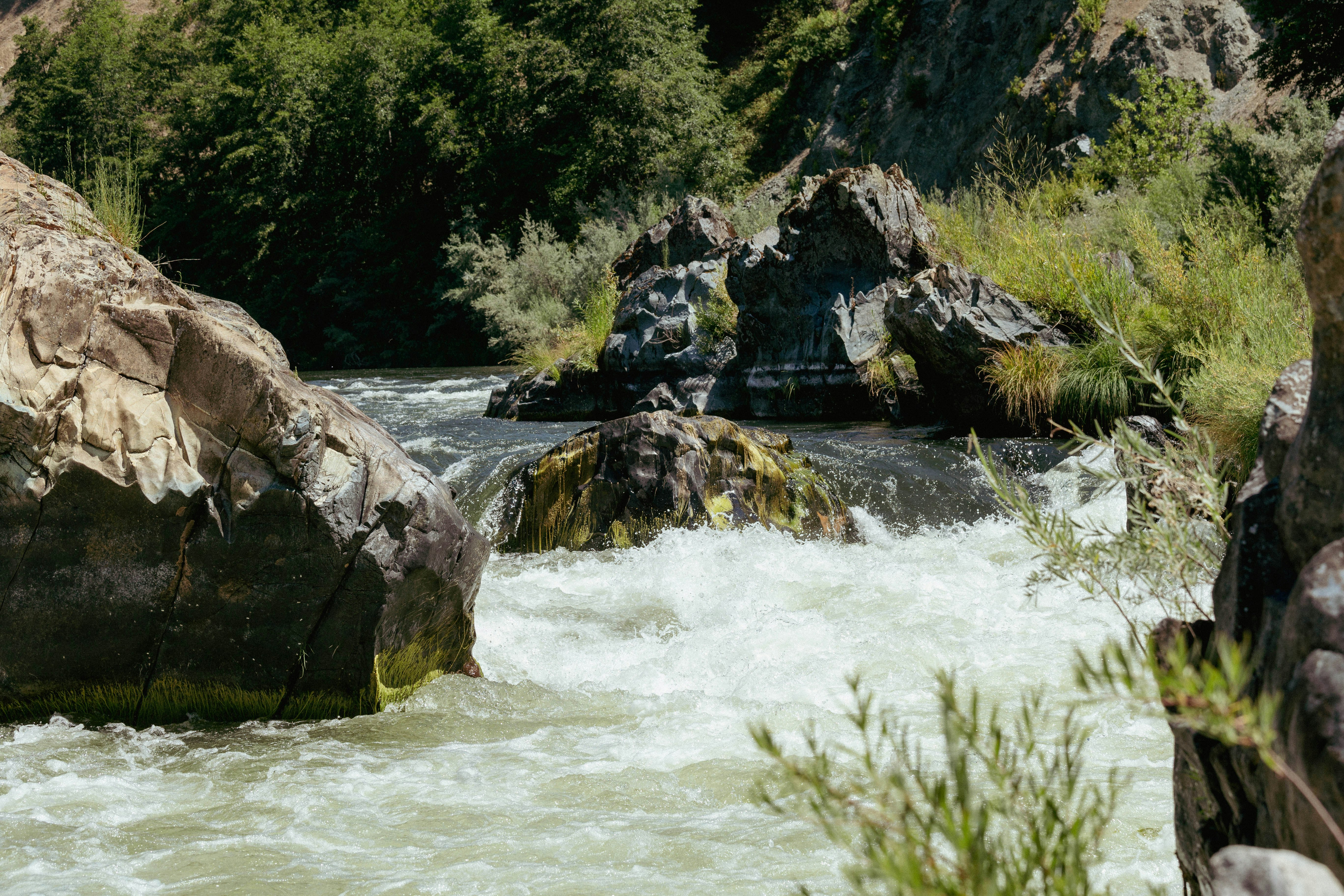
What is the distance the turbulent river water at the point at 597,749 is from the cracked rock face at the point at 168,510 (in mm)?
270

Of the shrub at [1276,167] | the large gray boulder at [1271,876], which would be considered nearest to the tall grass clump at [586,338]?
the shrub at [1276,167]

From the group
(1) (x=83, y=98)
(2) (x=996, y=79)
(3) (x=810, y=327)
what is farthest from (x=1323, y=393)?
(1) (x=83, y=98)

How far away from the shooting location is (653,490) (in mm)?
7754

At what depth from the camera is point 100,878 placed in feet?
9.93

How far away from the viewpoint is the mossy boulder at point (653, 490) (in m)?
7.75

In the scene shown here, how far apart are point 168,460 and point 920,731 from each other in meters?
3.21

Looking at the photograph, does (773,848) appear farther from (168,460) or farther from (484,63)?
(484,63)

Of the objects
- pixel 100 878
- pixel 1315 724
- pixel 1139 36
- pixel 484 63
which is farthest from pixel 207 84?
pixel 1315 724

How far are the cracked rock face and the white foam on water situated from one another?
10.8 inches

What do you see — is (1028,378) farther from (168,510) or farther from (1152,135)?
(1152,135)

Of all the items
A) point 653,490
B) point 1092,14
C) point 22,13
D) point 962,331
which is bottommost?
point 653,490

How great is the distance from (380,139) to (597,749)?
3019cm

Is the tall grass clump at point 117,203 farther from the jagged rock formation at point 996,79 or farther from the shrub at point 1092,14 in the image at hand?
the shrub at point 1092,14

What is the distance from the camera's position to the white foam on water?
3088 millimetres
